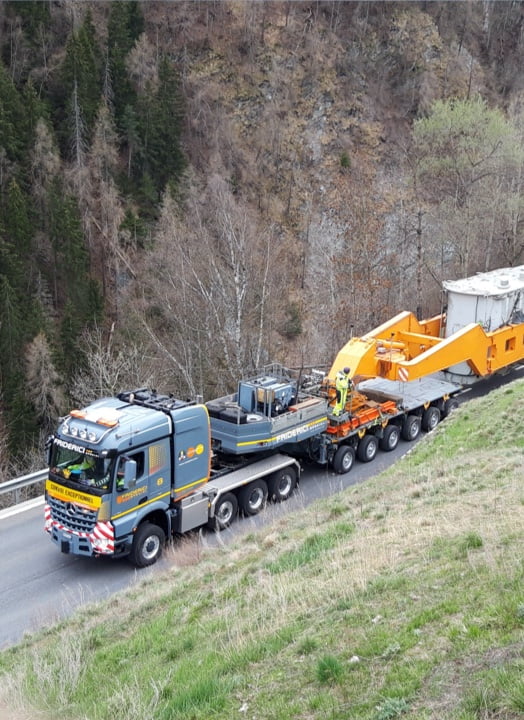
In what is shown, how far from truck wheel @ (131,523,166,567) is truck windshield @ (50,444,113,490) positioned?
1.35 meters

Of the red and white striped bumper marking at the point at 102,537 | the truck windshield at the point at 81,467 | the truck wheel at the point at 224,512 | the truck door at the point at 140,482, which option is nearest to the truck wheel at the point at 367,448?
the truck wheel at the point at 224,512

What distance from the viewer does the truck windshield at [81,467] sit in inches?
481

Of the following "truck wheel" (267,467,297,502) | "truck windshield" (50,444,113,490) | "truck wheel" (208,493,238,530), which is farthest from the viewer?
"truck wheel" (267,467,297,502)

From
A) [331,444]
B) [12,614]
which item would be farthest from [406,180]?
[12,614]

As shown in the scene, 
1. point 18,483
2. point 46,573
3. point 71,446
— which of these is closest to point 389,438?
point 71,446

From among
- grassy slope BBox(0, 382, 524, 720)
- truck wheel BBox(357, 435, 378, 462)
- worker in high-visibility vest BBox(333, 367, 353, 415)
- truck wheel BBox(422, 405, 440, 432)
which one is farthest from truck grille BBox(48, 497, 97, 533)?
truck wheel BBox(422, 405, 440, 432)

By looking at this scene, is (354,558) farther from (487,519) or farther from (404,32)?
(404,32)

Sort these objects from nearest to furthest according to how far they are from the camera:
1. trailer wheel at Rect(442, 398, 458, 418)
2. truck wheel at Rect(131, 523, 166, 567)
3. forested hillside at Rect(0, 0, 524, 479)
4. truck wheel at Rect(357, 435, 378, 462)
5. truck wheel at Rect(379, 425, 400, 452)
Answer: truck wheel at Rect(131, 523, 166, 567), truck wheel at Rect(357, 435, 378, 462), truck wheel at Rect(379, 425, 400, 452), trailer wheel at Rect(442, 398, 458, 418), forested hillside at Rect(0, 0, 524, 479)

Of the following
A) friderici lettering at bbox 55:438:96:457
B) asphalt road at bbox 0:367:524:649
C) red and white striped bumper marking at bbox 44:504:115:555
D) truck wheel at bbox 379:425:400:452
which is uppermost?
friderici lettering at bbox 55:438:96:457

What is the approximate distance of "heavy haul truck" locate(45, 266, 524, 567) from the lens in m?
12.5

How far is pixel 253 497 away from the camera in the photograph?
49.3 feet

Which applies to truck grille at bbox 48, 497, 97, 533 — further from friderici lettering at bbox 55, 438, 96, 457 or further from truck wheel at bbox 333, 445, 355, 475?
truck wheel at bbox 333, 445, 355, 475

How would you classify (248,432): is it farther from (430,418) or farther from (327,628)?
(327,628)

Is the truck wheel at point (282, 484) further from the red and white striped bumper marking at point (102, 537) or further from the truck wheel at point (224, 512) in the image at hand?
the red and white striped bumper marking at point (102, 537)
